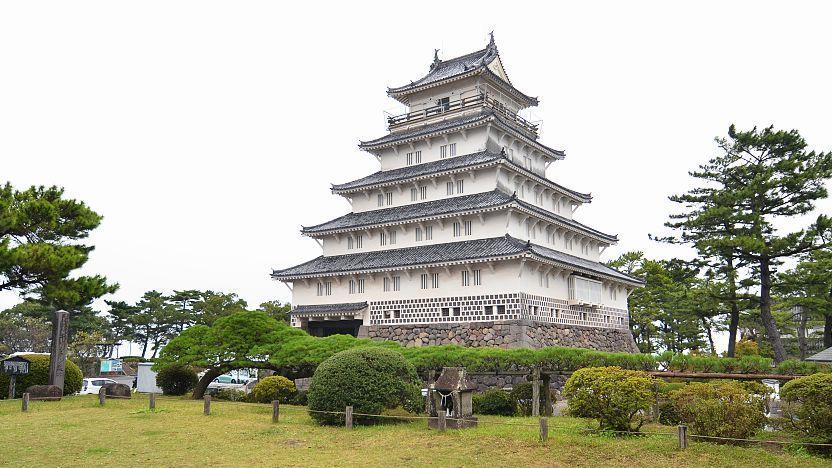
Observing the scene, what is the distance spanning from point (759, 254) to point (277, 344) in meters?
30.3

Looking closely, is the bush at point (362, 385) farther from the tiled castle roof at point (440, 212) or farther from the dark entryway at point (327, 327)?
the dark entryway at point (327, 327)

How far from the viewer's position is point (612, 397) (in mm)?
16766

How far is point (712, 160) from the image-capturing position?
4306 centimetres

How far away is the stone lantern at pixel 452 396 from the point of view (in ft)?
64.8

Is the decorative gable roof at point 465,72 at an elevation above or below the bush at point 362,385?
above

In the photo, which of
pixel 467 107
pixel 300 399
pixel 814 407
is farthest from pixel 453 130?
pixel 814 407

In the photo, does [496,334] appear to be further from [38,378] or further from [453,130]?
[38,378]

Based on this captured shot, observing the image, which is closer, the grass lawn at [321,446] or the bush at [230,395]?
the grass lawn at [321,446]

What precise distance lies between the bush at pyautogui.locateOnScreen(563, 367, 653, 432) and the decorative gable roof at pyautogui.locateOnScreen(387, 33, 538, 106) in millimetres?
28950

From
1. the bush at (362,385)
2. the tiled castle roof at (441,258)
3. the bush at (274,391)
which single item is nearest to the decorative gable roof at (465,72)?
the tiled castle roof at (441,258)

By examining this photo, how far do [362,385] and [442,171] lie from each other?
20.9 meters

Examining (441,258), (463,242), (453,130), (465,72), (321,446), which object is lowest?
(321,446)

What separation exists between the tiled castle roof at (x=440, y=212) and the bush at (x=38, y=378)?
16.6 m

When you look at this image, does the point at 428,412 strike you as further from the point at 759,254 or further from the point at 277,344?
the point at 759,254
